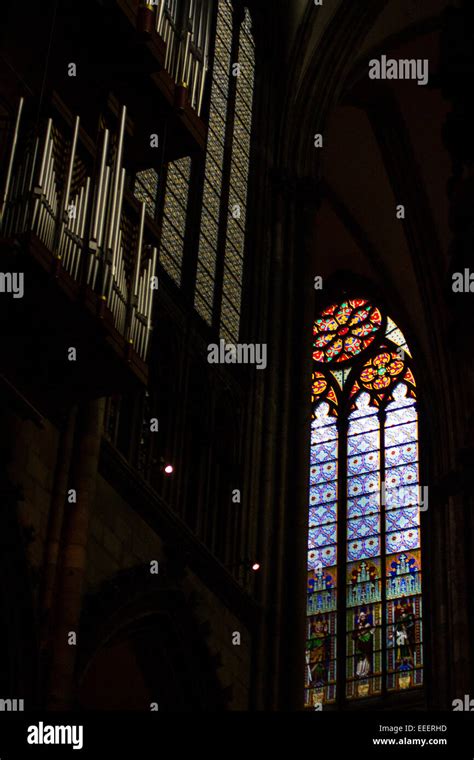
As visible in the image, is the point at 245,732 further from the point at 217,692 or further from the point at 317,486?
the point at 317,486

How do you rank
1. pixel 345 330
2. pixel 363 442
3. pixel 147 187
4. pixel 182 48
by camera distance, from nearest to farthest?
pixel 182 48, pixel 147 187, pixel 363 442, pixel 345 330

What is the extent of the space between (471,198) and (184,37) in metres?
5.09

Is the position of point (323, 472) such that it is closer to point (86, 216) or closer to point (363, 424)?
point (363, 424)

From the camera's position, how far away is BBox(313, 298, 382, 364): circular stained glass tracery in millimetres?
24359

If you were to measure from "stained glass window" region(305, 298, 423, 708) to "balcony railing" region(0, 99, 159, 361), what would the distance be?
1003 cm

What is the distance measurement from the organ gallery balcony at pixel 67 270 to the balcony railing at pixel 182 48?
1.63m

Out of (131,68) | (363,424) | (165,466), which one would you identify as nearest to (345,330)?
(363,424)

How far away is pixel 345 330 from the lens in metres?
24.7

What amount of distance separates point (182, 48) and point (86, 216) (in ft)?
10.4

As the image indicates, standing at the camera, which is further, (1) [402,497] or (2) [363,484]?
(2) [363,484]

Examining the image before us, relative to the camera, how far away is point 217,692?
13844mm

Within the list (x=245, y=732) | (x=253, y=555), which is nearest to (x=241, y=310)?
(x=253, y=555)

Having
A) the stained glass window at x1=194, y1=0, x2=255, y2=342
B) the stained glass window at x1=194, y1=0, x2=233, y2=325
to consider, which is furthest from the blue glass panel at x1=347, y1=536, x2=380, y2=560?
the stained glass window at x1=194, y1=0, x2=233, y2=325

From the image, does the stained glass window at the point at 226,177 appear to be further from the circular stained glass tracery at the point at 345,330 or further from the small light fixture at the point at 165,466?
the circular stained glass tracery at the point at 345,330
